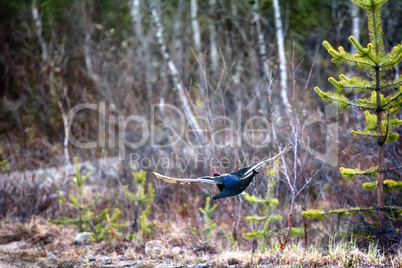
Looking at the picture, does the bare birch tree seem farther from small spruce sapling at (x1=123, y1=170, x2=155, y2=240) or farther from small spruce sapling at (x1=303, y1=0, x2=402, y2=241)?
small spruce sapling at (x1=303, y1=0, x2=402, y2=241)

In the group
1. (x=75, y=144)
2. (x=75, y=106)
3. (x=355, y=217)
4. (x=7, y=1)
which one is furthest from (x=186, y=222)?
(x=7, y=1)

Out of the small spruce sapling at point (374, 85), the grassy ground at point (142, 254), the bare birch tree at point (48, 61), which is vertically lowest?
the grassy ground at point (142, 254)

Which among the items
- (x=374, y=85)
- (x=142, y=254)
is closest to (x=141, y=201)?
(x=142, y=254)

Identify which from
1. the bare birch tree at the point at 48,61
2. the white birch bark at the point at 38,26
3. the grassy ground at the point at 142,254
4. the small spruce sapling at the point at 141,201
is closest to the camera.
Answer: the grassy ground at the point at 142,254

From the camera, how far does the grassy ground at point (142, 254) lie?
477 cm

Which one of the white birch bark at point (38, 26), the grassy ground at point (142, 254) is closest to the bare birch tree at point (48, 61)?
the white birch bark at point (38, 26)

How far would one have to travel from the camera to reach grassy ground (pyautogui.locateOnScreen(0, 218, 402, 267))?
4773mm

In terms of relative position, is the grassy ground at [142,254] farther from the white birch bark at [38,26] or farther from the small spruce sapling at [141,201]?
the white birch bark at [38,26]

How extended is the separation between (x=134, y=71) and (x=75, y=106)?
2.90m

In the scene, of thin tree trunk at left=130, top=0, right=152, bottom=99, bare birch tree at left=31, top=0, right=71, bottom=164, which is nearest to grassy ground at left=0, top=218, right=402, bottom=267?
bare birch tree at left=31, top=0, right=71, bottom=164

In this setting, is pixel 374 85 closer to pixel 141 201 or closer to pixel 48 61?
pixel 141 201

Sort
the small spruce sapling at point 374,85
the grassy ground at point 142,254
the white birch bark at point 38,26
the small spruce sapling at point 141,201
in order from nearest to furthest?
the small spruce sapling at point 374,85, the grassy ground at point 142,254, the small spruce sapling at point 141,201, the white birch bark at point 38,26

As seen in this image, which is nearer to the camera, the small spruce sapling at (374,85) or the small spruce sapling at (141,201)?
the small spruce sapling at (374,85)

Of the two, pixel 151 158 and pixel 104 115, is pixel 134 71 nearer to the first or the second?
pixel 104 115
